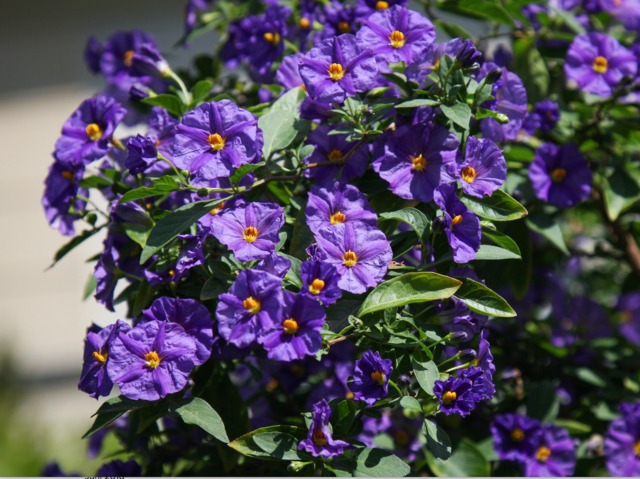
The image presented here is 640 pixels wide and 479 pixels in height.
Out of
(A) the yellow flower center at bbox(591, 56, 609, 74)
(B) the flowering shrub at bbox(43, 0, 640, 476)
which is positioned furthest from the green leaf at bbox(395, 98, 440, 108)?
(A) the yellow flower center at bbox(591, 56, 609, 74)

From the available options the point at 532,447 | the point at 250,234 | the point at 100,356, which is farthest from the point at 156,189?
the point at 532,447

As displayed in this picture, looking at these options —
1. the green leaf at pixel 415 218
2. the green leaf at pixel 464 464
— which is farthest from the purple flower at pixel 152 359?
the green leaf at pixel 464 464

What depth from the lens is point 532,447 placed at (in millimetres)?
1520

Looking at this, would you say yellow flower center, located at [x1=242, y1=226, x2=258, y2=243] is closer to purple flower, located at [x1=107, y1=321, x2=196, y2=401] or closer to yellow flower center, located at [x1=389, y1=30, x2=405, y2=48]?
purple flower, located at [x1=107, y1=321, x2=196, y2=401]

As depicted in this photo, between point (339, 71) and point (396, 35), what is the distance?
0.14m

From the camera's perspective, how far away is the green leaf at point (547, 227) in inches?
61.2

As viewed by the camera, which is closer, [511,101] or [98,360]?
[98,360]

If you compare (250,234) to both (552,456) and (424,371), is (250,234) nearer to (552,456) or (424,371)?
(424,371)

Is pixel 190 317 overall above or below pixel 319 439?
above

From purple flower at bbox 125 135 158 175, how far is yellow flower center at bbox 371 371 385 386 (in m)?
0.48

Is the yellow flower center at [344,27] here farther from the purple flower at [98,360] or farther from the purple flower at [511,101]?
the purple flower at [98,360]

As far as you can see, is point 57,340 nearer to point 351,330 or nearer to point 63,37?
point 63,37

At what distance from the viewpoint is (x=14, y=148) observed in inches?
236

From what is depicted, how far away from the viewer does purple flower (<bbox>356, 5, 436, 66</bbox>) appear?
1303 millimetres
